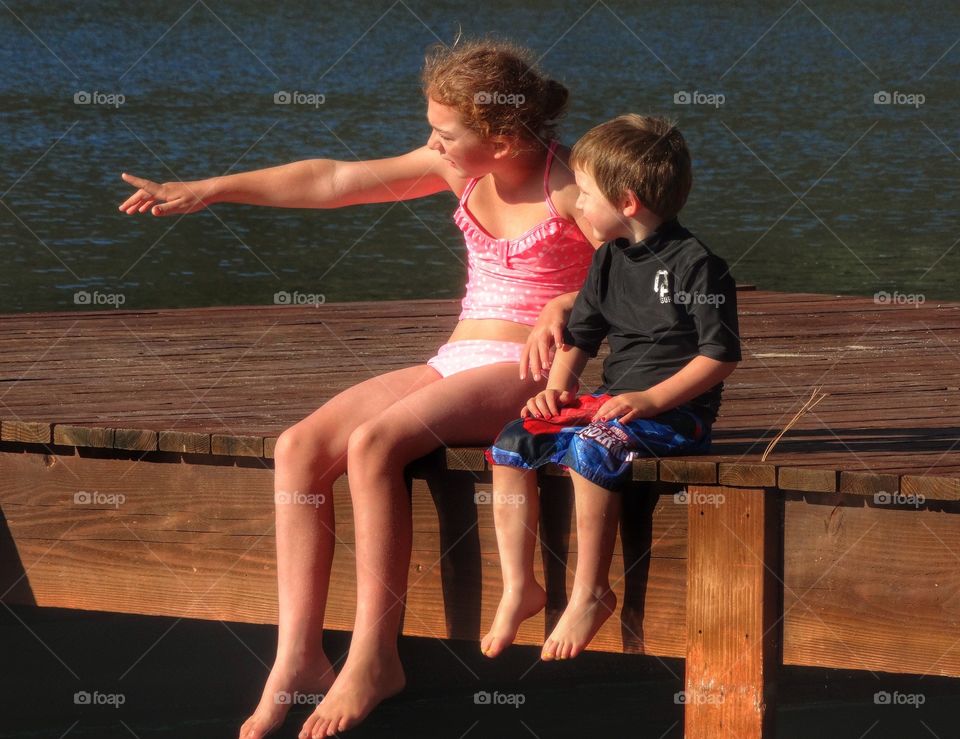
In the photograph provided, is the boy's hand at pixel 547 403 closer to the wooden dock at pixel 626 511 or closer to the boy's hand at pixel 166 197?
the wooden dock at pixel 626 511

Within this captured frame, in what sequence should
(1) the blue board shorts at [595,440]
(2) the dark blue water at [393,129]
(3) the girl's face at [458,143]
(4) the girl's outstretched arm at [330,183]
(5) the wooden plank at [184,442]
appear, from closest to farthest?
(1) the blue board shorts at [595,440]
(3) the girl's face at [458,143]
(5) the wooden plank at [184,442]
(4) the girl's outstretched arm at [330,183]
(2) the dark blue water at [393,129]

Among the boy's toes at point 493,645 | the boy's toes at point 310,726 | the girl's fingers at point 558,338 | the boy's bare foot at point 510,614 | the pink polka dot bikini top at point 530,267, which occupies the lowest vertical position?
the boy's toes at point 310,726

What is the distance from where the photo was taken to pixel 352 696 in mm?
3334

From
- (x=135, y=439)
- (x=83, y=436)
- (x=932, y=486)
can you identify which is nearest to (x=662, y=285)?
(x=932, y=486)

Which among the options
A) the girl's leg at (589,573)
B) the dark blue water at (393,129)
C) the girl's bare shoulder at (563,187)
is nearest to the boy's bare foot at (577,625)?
the girl's leg at (589,573)

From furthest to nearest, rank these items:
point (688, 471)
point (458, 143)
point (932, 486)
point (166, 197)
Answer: point (166, 197)
point (458, 143)
point (688, 471)
point (932, 486)

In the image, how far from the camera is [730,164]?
16.6 meters

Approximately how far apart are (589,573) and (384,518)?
434 mm

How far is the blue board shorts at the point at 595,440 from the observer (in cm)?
324

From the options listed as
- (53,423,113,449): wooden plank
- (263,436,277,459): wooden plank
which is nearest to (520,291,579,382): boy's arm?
(263,436,277,459): wooden plank

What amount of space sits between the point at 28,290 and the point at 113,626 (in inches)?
253

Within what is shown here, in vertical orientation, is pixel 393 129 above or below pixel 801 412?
above

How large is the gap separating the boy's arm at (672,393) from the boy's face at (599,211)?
1.10ft

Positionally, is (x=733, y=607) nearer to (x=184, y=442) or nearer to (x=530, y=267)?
(x=530, y=267)
